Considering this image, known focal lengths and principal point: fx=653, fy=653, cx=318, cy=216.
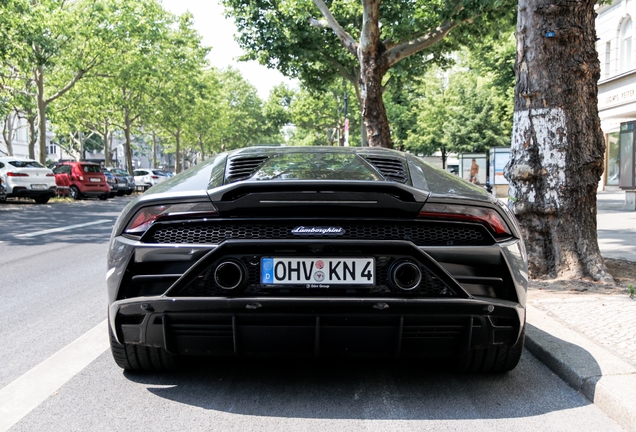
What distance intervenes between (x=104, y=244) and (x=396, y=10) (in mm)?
12256

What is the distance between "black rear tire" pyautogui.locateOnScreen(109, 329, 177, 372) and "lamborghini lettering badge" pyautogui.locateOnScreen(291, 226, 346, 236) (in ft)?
3.43

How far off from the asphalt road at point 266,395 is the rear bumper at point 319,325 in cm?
27

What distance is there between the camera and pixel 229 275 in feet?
10.1

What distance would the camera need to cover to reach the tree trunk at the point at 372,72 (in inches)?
620

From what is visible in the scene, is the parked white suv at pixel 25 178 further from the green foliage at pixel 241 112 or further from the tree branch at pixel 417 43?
the green foliage at pixel 241 112

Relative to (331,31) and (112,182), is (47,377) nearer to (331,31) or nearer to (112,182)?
(331,31)

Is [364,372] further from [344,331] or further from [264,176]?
[264,176]

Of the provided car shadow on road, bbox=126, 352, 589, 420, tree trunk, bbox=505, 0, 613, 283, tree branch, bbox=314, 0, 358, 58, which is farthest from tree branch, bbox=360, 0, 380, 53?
car shadow on road, bbox=126, 352, 589, 420

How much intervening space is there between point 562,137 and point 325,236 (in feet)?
13.9

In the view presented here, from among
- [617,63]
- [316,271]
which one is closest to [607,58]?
[617,63]

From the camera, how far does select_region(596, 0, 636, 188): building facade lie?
92.1ft

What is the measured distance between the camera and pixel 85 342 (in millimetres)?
4441

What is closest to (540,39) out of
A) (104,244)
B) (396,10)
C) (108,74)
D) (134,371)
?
(134,371)

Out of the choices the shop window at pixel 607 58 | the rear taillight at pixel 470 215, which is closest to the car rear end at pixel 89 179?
the shop window at pixel 607 58
